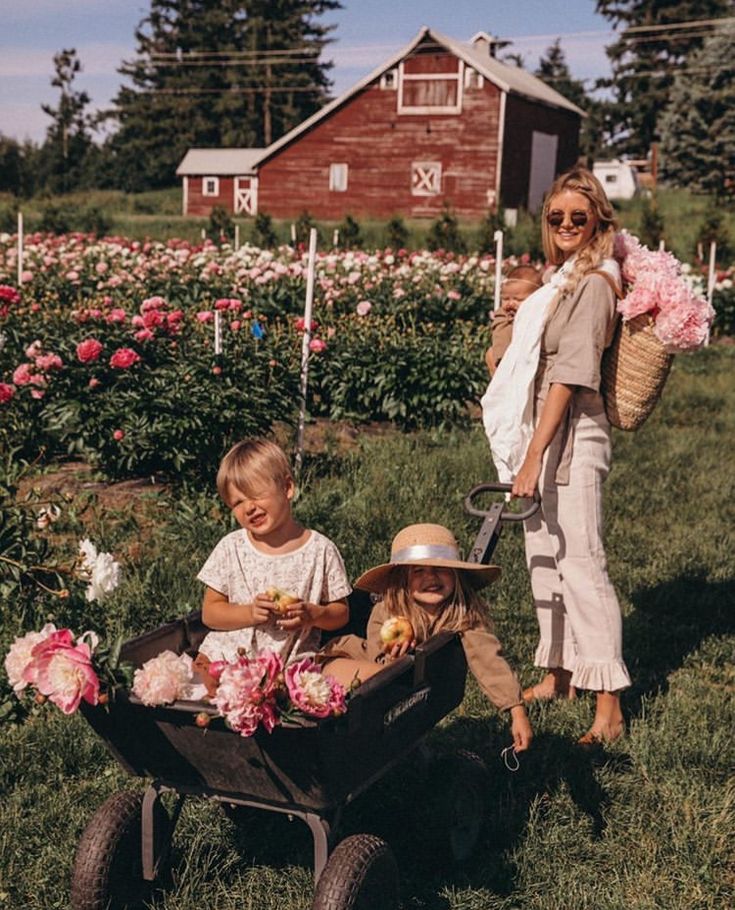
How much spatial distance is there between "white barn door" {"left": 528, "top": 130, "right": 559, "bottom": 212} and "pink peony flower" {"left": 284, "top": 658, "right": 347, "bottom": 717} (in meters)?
36.9

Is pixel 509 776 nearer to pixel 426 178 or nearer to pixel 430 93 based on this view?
pixel 426 178

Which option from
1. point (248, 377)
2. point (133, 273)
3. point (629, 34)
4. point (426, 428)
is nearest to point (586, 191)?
point (248, 377)

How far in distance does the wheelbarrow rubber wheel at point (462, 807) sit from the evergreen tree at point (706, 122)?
154 ft

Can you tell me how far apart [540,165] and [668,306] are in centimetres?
3780

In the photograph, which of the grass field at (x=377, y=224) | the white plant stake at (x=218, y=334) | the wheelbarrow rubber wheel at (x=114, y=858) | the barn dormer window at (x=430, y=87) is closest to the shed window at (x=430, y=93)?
the barn dormer window at (x=430, y=87)

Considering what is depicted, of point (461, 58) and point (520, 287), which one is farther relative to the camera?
point (461, 58)

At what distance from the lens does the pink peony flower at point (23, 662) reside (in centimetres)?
248

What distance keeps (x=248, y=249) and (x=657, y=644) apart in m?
9.44

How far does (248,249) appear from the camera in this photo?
13.4m

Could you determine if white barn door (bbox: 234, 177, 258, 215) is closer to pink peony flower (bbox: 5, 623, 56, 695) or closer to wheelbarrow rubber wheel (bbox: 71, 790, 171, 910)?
wheelbarrow rubber wheel (bbox: 71, 790, 171, 910)

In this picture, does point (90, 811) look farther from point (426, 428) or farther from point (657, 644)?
point (426, 428)

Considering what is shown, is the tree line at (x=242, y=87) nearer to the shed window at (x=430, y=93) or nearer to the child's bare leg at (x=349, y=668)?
the shed window at (x=430, y=93)

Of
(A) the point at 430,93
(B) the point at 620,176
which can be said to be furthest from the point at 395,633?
(B) the point at 620,176

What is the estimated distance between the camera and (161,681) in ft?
8.17
